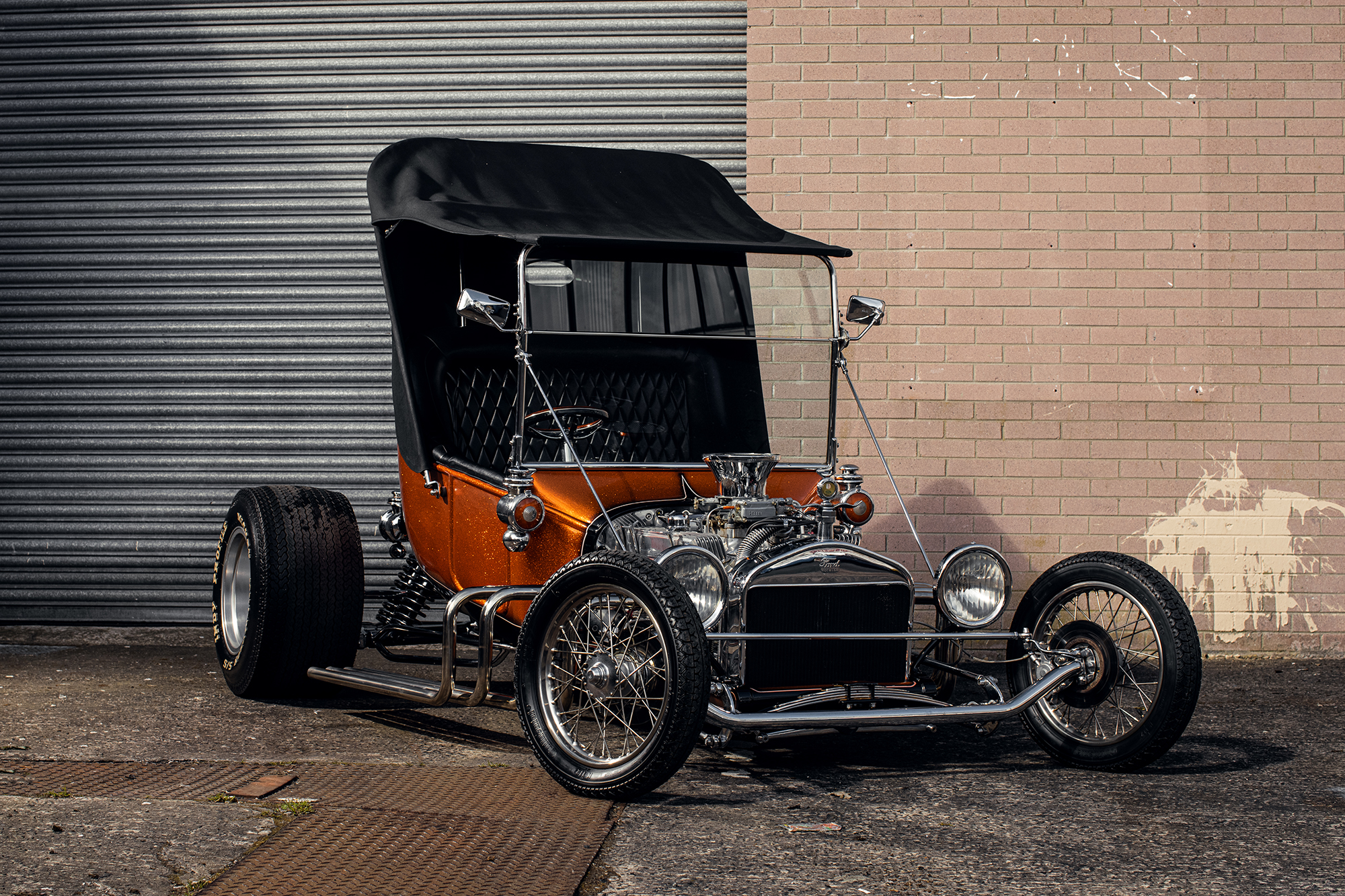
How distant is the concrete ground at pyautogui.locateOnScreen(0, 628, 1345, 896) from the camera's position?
314 cm

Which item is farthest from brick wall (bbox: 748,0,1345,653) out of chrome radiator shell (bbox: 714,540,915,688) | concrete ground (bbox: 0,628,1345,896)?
chrome radiator shell (bbox: 714,540,915,688)

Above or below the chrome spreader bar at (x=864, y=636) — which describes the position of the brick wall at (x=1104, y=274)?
above

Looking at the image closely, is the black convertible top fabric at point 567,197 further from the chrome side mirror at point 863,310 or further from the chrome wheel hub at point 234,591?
the chrome wheel hub at point 234,591

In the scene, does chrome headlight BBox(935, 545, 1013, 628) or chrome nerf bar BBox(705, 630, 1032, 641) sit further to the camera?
chrome headlight BBox(935, 545, 1013, 628)

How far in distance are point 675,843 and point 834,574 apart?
45.3 inches

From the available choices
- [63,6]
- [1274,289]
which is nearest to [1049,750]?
[1274,289]

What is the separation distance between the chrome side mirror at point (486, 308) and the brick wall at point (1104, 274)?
10.1 ft

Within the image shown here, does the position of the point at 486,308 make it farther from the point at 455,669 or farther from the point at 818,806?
the point at 818,806

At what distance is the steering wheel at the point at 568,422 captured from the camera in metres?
4.76

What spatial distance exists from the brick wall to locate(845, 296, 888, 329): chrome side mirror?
2.16 metres

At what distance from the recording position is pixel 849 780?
4.14 meters

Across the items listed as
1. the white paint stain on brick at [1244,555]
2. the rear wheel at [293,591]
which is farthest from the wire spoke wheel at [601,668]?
the white paint stain on brick at [1244,555]

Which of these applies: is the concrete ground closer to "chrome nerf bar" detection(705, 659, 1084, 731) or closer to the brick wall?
"chrome nerf bar" detection(705, 659, 1084, 731)

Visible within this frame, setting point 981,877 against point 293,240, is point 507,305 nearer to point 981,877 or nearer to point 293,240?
point 981,877
